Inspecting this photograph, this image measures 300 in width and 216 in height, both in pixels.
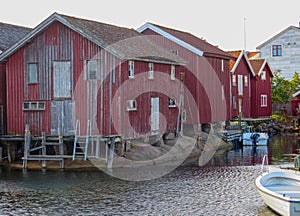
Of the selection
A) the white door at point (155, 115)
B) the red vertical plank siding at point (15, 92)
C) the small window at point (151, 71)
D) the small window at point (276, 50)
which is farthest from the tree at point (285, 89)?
the red vertical plank siding at point (15, 92)

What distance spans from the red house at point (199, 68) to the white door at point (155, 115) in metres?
6.47

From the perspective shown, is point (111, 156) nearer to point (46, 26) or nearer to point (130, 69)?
point (130, 69)

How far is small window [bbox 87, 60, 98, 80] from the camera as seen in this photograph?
1293 inches

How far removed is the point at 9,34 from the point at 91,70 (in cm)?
1019

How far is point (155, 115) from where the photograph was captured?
37.1m

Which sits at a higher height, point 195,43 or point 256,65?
point 195,43

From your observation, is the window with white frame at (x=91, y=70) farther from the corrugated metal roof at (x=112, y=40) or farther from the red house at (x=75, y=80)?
the corrugated metal roof at (x=112, y=40)

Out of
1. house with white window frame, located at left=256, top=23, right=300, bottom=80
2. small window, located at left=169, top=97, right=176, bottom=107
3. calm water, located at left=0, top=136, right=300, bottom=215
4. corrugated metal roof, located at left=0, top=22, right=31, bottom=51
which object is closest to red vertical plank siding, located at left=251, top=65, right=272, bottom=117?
house with white window frame, located at left=256, top=23, right=300, bottom=80

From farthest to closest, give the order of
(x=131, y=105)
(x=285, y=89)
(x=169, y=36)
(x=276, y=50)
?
(x=276, y=50)
(x=285, y=89)
(x=169, y=36)
(x=131, y=105)

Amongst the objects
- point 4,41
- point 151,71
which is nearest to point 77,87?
point 151,71

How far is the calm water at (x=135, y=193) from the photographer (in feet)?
71.8

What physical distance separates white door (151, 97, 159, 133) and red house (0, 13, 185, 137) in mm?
681

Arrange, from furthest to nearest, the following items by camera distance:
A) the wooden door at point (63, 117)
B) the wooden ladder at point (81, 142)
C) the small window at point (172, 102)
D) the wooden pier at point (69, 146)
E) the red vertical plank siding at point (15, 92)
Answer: the small window at point (172, 102), the red vertical plank siding at point (15, 92), the wooden door at point (63, 117), the wooden pier at point (69, 146), the wooden ladder at point (81, 142)

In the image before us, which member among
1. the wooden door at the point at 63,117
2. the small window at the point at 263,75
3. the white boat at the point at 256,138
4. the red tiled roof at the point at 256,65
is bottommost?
the white boat at the point at 256,138
